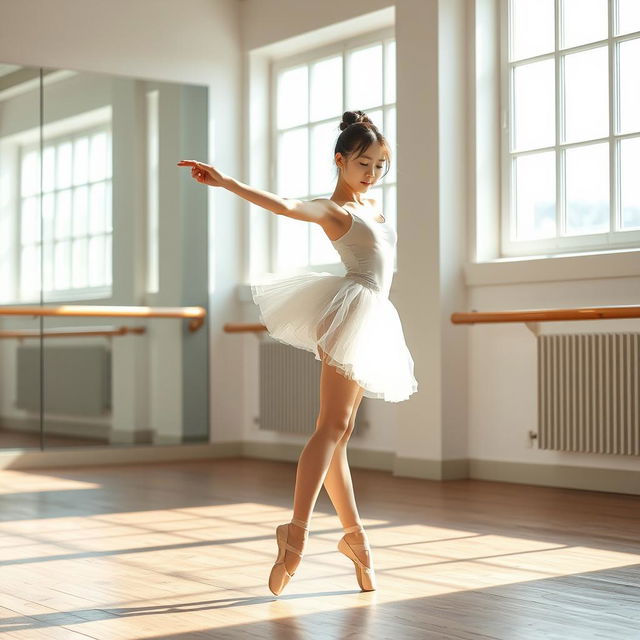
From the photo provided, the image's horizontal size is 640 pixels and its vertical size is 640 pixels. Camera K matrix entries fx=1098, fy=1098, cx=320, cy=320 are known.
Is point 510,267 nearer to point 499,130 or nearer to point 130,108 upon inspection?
point 499,130

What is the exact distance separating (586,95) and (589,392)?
1316mm

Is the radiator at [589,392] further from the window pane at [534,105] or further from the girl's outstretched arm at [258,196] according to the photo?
the girl's outstretched arm at [258,196]

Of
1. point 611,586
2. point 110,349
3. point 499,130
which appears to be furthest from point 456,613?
point 110,349

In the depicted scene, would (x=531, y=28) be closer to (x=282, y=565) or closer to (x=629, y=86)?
(x=629, y=86)

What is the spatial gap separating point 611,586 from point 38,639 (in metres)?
1.35

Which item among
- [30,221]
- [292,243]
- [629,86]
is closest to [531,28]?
[629,86]

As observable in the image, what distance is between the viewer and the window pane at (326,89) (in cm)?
614

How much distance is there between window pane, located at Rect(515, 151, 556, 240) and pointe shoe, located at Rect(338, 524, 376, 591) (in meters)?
2.70

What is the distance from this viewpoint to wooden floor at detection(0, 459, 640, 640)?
2.29 metres

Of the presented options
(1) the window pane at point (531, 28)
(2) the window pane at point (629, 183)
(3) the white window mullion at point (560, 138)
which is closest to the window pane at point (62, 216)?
(1) the window pane at point (531, 28)

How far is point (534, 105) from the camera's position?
16.6ft

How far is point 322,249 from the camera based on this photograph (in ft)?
20.4

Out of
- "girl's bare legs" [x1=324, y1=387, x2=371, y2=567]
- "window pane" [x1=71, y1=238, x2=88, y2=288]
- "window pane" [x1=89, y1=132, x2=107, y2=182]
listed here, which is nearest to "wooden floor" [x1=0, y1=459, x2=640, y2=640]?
"girl's bare legs" [x1=324, y1=387, x2=371, y2=567]

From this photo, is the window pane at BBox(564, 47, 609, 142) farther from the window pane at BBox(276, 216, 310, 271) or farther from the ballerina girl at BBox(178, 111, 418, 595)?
the ballerina girl at BBox(178, 111, 418, 595)
